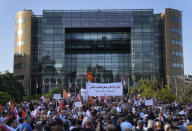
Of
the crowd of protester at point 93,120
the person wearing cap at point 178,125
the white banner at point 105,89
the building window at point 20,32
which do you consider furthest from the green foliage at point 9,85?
the person wearing cap at point 178,125

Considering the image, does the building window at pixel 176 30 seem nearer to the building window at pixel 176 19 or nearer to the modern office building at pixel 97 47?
the modern office building at pixel 97 47

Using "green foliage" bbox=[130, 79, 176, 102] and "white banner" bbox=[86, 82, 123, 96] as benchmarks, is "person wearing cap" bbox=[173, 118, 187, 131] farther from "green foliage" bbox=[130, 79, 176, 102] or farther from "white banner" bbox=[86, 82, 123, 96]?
"green foliage" bbox=[130, 79, 176, 102]

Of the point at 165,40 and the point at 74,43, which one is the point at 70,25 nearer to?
the point at 74,43

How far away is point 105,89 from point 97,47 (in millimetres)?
61046

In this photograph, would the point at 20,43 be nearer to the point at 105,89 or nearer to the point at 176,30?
the point at 176,30

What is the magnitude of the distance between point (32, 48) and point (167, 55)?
41.1 meters

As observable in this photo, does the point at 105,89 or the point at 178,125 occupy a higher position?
the point at 105,89

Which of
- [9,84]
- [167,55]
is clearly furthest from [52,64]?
[167,55]

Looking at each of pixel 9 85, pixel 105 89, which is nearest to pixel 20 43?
pixel 9 85

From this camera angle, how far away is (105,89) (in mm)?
22438

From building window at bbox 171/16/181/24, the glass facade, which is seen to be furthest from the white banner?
building window at bbox 171/16/181/24

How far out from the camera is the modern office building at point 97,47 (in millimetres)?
78250

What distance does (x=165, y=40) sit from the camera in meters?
79.9

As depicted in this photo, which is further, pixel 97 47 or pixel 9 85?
pixel 97 47
